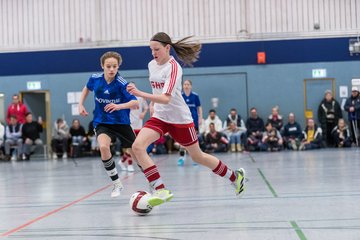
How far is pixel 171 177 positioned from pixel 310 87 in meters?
11.5

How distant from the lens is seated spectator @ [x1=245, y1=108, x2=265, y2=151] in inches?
760

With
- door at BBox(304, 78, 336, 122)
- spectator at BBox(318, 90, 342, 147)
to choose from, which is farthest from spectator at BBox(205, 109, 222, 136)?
spectator at BBox(318, 90, 342, 147)

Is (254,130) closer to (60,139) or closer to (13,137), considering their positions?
(60,139)

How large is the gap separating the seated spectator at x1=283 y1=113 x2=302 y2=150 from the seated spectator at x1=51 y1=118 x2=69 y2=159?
6764 millimetres

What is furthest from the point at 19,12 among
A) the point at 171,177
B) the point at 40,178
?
the point at 171,177

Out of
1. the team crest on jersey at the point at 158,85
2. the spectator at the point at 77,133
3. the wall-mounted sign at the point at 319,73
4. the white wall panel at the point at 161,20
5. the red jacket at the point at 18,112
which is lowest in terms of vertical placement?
the spectator at the point at 77,133

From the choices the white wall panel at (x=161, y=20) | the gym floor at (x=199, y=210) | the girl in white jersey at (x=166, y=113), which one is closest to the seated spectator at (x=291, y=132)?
the white wall panel at (x=161, y=20)

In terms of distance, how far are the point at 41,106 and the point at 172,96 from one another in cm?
1663

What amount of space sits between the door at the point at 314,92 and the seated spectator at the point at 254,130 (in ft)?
6.40

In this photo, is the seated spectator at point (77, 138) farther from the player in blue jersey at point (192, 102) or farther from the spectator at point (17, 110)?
the player in blue jersey at point (192, 102)

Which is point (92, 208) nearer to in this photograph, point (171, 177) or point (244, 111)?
point (171, 177)

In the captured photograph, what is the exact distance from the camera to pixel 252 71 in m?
21.0

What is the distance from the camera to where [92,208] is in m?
6.58

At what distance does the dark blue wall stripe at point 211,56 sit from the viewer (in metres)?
20.8
